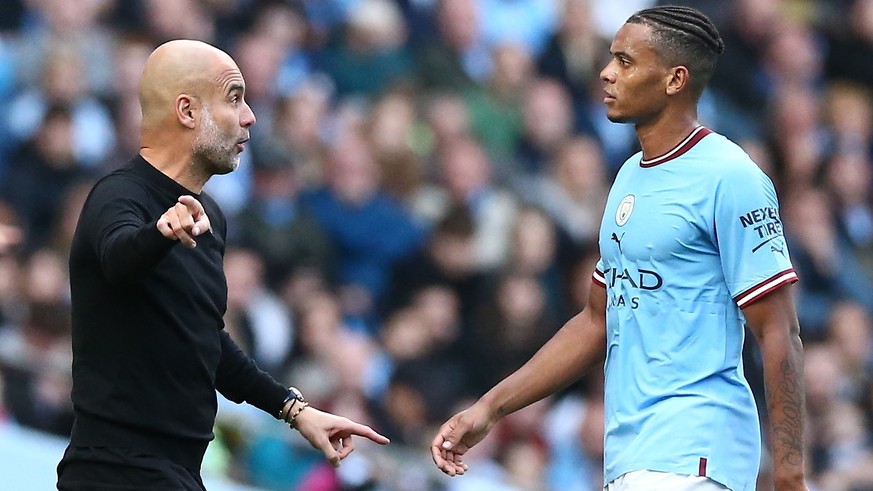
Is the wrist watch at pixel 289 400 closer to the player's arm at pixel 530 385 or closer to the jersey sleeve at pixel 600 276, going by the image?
the player's arm at pixel 530 385

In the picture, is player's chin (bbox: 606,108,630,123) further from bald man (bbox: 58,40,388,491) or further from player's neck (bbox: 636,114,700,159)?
bald man (bbox: 58,40,388,491)

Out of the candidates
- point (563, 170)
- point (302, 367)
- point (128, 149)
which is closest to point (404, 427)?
point (302, 367)

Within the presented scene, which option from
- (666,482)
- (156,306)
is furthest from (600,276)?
(156,306)

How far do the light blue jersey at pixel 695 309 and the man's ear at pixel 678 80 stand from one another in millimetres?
162

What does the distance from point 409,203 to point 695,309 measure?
6.09 m

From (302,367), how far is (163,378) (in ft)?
15.2

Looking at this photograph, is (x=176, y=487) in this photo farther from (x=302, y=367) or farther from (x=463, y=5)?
(x=463, y=5)

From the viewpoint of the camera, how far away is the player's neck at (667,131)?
453 centimetres

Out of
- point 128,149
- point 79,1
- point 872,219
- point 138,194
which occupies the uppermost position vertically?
point 872,219

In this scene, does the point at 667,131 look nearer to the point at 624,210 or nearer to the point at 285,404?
the point at 624,210

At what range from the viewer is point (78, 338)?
14.1ft

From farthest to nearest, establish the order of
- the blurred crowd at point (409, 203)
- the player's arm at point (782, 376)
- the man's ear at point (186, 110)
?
the blurred crowd at point (409, 203)
the man's ear at point (186, 110)
the player's arm at point (782, 376)

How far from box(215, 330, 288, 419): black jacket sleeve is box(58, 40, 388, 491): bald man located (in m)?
0.19

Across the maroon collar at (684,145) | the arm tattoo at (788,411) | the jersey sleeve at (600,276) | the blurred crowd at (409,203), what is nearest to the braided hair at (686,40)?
the maroon collar at (684,145)
